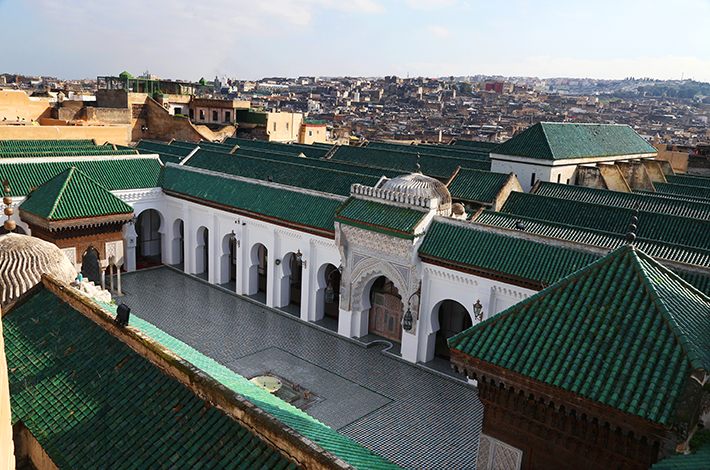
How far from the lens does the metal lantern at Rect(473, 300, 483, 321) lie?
1326cm

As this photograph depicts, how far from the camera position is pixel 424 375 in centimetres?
1416

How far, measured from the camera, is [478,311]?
13.3 metres

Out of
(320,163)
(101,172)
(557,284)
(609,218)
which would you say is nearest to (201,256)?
(101,172)

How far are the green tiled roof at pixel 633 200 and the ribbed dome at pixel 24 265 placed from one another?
14.3m

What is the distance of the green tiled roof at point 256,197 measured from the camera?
16594 mm

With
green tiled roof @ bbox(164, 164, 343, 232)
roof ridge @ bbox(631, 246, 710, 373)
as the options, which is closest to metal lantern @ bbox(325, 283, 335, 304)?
green tiled roof @ bbox(164, 164, 343, 232)

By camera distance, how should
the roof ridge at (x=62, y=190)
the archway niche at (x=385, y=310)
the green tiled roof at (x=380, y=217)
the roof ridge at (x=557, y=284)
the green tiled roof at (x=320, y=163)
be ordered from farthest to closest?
the green tiled roof at (x=320, y=163)
the roof ridge at (x=62, y=190)
the archway niche at (x=385, y=310)
the green tiled roof at (x=380, y=217)
the roof ridge at (x=557, y=284)

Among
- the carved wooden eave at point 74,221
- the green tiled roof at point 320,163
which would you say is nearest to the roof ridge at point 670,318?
the green tiled roof at point 320,163

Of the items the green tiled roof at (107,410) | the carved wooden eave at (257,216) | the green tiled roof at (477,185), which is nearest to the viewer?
the green tiled roof at (107,410)

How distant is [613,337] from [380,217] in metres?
9.23

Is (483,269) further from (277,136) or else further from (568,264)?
(277,136)

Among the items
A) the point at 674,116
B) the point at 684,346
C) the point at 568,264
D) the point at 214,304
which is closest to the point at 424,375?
the point at 568,264

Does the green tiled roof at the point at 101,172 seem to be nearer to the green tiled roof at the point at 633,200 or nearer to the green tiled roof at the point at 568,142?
the green tiled roof at the point at 568,142

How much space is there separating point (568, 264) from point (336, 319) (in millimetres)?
7732
